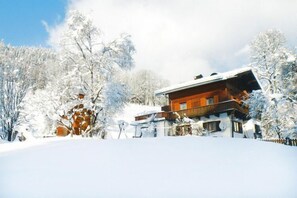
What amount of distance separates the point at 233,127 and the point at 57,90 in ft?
48.5

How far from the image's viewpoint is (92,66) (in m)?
21.4

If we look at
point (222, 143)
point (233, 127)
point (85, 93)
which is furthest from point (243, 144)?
point (233, 127)

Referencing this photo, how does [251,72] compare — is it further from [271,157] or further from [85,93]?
[271,157]

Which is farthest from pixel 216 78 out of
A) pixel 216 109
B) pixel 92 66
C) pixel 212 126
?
pixel 92 66

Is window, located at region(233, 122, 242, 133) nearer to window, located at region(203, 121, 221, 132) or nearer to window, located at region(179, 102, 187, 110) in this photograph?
window, located at region(203, 121, 221, 132)

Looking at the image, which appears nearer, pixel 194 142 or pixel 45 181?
pixel 45 181

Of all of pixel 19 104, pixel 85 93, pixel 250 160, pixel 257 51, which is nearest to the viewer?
pixel 250 160

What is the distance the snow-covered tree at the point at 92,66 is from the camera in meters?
20.7

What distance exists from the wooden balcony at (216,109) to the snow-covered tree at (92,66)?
7791mm

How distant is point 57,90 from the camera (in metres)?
21.1

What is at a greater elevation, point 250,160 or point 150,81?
point 150,81

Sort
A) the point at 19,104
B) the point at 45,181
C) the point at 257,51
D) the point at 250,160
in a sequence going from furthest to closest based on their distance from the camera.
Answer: the point at 257,51, the point at 19,104, the point at 250,160, the point at 45,181

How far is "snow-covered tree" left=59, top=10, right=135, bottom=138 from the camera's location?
67.9 feet

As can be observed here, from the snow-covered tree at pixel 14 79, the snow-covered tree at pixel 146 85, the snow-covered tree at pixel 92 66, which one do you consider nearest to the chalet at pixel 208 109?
the snow-covered tree at pixel 92 66
